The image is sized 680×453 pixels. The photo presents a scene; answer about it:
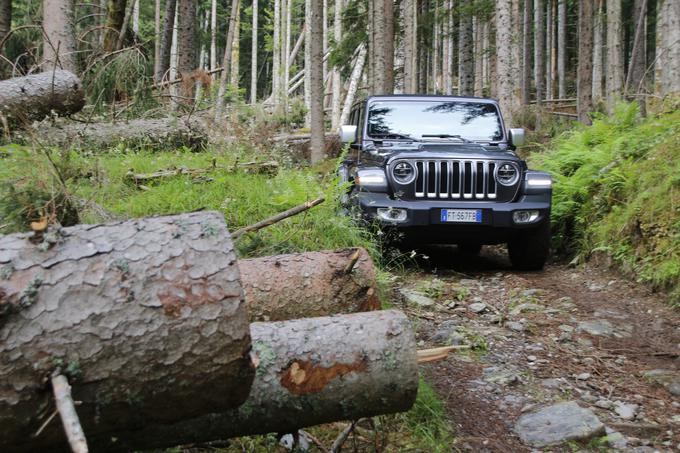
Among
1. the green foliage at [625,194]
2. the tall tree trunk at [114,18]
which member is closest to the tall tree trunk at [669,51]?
the green foliage at [625,194]

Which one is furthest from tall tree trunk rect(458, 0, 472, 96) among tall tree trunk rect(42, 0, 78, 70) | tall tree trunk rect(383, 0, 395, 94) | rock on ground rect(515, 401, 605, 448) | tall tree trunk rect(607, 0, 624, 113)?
rock on ground rect(515, 401, 605, 448)

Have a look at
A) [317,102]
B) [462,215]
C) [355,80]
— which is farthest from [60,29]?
[355,80]

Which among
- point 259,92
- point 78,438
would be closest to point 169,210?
point 78,438

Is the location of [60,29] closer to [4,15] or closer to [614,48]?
[4,15]

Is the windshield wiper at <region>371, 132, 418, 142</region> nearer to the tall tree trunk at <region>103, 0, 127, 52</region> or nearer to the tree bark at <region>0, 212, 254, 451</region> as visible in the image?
the tree bark at <region>0, 212, 254, 451</region>

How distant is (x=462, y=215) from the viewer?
6512 millimetres

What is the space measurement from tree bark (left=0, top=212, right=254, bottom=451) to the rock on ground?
5.91 ft

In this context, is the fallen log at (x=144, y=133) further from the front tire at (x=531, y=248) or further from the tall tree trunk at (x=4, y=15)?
the tall tree trunk at (x=4, y=15)

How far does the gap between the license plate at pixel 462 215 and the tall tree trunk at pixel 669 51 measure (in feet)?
24.0

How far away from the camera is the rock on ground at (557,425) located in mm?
3230

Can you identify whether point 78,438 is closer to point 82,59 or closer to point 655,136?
point 655,136

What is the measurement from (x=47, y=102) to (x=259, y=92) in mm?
46645

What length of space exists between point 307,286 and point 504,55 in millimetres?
9990

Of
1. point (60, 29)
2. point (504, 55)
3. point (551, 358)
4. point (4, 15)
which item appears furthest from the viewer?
point (4, 15)
